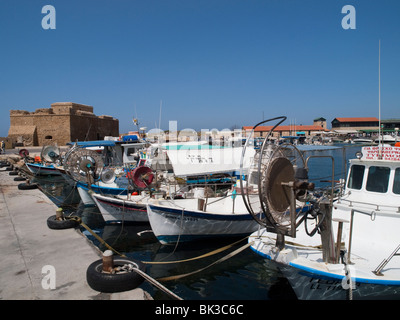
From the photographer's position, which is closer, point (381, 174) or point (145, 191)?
point (381, 174)

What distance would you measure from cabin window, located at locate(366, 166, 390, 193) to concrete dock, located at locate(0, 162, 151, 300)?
6648 millimetres

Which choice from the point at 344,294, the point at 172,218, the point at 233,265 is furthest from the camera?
the point at 172,218

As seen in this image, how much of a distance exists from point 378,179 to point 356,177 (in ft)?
1.83

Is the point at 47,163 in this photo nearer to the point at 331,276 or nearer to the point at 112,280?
the point at 112,280

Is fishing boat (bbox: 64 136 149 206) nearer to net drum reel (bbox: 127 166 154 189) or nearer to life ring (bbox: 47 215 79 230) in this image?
net drum reel (bbox: 127 166 154 189)

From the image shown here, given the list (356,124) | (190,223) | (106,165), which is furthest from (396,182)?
(356,124)

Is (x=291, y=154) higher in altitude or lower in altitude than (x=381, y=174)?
higher

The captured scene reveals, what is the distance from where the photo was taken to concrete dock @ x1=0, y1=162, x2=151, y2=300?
184 inches

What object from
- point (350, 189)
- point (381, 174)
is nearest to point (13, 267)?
point (350, 189)

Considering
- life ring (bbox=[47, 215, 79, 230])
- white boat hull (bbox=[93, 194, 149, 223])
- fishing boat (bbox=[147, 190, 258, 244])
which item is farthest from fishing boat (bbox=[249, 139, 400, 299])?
white boat hull (bbox=[93, 194, 149, 223])

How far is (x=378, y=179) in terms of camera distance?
301 inches

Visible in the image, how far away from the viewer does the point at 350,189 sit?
8078 millimetres
